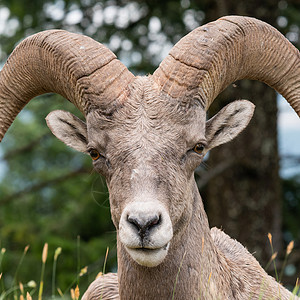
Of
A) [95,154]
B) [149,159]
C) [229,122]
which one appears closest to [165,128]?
[149,159]

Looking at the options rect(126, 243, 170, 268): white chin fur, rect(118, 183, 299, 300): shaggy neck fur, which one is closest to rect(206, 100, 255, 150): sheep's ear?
rect(118, 183, 299, 300): shaggy neck fur

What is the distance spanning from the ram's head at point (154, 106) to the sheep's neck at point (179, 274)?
0.18 metres

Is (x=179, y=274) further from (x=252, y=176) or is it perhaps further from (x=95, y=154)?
(x=252, y=176)

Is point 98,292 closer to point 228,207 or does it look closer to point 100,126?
point 100,126

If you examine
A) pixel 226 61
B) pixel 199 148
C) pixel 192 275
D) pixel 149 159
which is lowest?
pixel 192 275

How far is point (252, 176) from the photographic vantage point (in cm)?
1067

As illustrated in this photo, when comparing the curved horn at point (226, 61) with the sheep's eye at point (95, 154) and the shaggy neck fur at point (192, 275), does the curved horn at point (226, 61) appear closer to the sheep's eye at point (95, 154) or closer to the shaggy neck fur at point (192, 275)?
the sheep's eye at point (95, 154)

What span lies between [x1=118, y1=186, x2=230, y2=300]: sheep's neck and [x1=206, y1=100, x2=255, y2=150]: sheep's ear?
2.06 feet

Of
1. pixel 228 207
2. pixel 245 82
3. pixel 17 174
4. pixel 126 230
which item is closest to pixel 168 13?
pixel 245 82

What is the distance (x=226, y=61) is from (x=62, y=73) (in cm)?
137

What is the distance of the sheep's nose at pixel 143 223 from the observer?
11.7 feet

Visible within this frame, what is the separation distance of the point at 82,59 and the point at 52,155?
19.4 m

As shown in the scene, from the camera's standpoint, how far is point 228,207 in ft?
A: 34.9

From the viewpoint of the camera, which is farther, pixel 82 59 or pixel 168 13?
pixel 168 13
